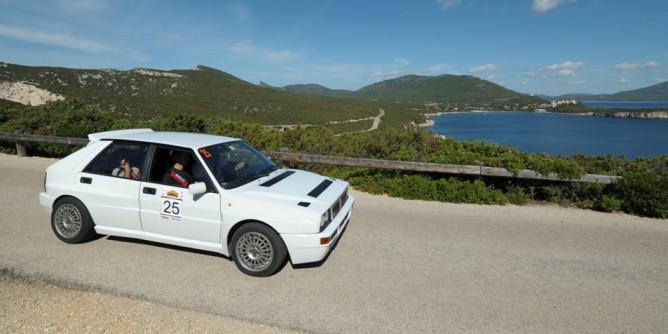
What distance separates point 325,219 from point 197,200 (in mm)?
1602

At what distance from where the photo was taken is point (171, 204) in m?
4.59

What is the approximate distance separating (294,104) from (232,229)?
299 feet

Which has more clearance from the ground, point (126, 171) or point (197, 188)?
point (126, 171)

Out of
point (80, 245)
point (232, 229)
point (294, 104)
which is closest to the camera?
point (232, 229)

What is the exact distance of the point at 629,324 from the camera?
142 inches

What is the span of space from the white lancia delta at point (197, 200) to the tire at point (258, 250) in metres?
0.01

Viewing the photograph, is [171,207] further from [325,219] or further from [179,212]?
[325,219]

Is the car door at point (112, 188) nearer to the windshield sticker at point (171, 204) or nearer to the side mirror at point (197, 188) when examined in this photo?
the windshield sticker at point (171, 204)

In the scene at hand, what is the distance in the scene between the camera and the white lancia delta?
4.28m

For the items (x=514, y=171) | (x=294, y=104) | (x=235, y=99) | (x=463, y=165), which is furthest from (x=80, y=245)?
(x=294, y=104)

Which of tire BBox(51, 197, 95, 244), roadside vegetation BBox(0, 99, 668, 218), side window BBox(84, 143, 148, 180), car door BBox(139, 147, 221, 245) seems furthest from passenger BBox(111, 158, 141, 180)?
roadside vegetation BBox(0, 99, 668, 218)

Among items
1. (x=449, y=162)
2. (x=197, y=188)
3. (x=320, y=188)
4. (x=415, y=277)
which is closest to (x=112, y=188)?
(x=197, y=188)

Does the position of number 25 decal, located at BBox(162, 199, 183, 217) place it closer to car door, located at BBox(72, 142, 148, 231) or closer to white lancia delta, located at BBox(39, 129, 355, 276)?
white lancia delta, located at BBox(39, 129, 355, 276)

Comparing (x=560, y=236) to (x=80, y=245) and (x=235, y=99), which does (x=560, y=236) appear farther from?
(x=235, y=99)
